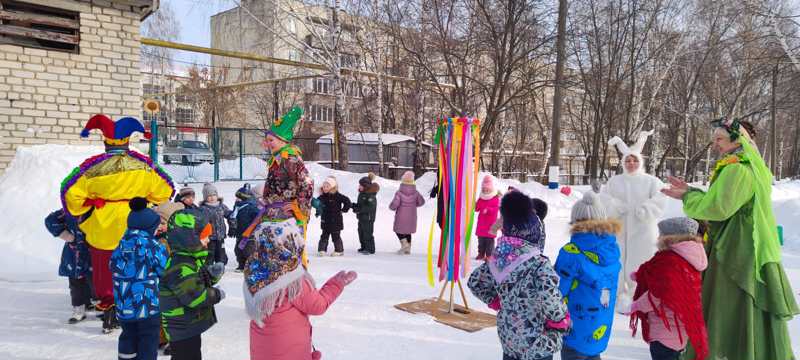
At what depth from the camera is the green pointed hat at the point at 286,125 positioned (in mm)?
3725

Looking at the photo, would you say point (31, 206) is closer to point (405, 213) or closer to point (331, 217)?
point (331, 217)

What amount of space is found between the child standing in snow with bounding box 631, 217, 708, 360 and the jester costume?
2269 millimetres

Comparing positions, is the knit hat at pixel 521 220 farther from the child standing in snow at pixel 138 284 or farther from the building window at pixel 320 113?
the building window at pixel 320 113

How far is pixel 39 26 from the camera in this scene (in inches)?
412

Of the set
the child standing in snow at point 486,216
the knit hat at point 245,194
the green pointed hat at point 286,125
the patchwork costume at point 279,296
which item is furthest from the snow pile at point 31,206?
the child standing in snow at point 486,216

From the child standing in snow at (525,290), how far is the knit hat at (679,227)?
0.89 metres

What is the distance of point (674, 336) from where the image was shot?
3252mm

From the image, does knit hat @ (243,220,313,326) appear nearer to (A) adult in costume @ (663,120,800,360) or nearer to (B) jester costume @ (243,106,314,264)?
(B) jester costume @ (243,106,314,264)

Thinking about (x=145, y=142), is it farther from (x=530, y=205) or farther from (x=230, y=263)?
(x=530, y=205)

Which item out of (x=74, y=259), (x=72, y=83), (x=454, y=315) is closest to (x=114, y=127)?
Answer: (x=74, y=259)

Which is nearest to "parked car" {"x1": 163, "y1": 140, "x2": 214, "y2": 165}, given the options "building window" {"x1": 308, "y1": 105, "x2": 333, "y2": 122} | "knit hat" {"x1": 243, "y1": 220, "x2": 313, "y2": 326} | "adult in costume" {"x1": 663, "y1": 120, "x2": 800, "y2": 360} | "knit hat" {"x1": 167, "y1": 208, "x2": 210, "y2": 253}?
"knit hat" {"x1": 167, "y1": 208, "x2": 210, "y2": 253}

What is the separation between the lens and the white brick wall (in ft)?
32.9

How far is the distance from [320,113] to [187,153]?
23207 millimetres

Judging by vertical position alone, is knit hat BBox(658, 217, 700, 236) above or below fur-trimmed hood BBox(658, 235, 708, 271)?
above
